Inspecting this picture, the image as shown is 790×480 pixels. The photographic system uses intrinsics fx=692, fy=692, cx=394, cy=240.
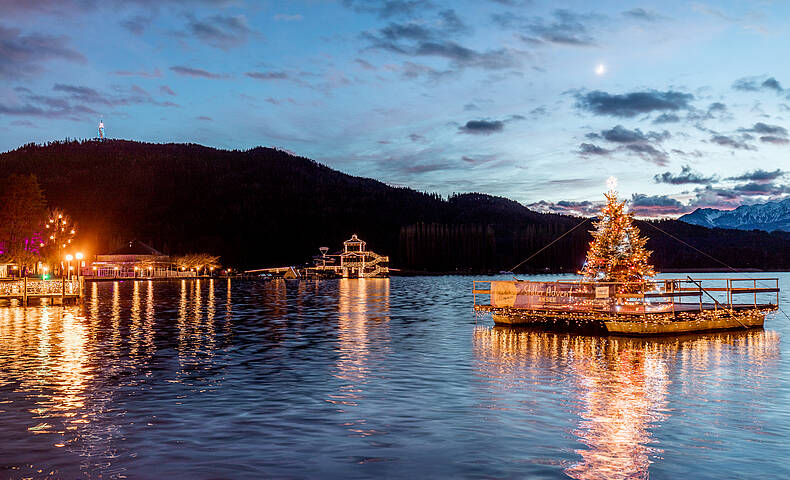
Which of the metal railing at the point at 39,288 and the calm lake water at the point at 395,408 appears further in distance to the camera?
the metal railing at the point at 39,288

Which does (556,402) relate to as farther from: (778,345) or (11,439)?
(778,345)

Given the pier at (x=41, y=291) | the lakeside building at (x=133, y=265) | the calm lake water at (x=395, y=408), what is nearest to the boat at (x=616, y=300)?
the calm lake water at (x=395, y=408)

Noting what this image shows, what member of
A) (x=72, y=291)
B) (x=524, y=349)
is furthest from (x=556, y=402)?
(x=72, y=291)

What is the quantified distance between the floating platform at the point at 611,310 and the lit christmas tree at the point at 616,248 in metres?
1.84

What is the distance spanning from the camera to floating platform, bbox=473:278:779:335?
3519 cm

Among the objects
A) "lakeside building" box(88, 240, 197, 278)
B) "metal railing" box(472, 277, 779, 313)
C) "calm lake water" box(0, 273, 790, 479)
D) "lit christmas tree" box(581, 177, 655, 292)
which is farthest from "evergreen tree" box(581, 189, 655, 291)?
"lakeside building" box(88, 240, 197, 278)

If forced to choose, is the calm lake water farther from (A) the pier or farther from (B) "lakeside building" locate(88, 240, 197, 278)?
(B) "lakeside building" locate(88, 240, 197, 278)

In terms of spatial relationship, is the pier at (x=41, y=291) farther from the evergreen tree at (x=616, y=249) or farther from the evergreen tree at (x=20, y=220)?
the evergreen tree at (x=616, y=249)

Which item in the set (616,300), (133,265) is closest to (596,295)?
(616,300)

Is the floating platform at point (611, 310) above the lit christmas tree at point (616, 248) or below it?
below

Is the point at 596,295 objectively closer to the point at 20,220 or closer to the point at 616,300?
the point at 616,300

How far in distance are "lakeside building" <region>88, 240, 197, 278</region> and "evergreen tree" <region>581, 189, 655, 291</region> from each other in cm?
15041

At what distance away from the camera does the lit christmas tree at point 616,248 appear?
43375 mm

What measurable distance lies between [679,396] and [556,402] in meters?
3.86
